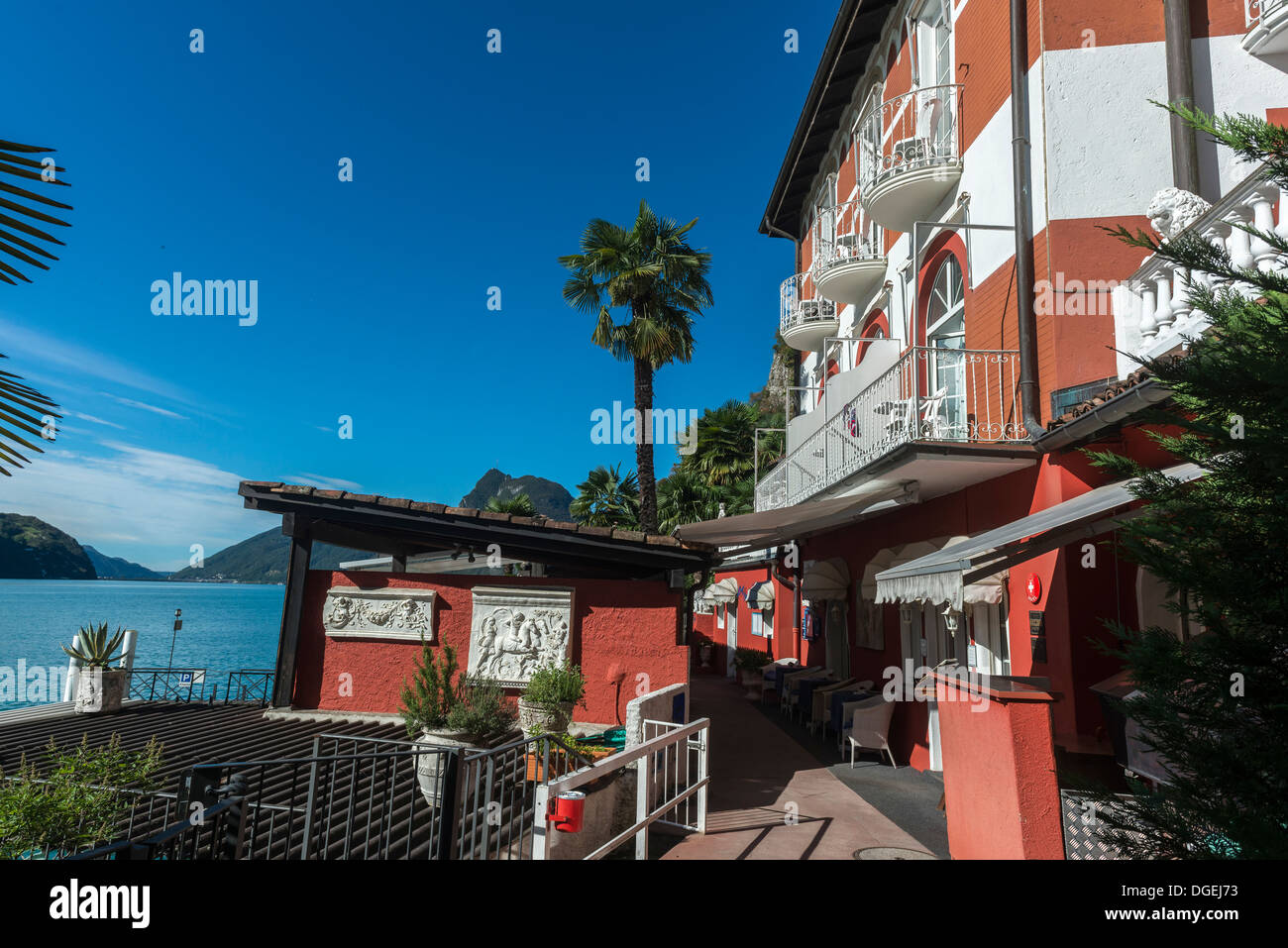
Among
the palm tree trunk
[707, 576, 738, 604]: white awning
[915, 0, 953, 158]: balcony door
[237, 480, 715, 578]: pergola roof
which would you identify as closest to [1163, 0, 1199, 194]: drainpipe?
[915, 0, 953, 158]: balcony door

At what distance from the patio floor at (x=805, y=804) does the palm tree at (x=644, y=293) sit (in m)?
7.94

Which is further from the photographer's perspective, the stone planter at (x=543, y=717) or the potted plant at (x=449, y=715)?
the stone planter at (x=543, y=717)

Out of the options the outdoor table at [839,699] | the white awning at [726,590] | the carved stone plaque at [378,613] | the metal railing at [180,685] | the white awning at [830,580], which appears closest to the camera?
the carved stone plaque at [378,613]

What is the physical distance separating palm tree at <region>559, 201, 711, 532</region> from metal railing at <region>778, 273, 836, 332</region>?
253 cm

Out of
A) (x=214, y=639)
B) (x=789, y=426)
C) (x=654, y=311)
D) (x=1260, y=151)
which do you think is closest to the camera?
(x=1260, y=151)

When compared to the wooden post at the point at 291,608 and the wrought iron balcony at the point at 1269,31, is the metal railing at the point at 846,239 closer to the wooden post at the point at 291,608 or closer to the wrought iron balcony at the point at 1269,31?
the wrought iron balcony at the point at 1269,31

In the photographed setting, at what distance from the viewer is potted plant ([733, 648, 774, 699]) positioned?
59.4 feet

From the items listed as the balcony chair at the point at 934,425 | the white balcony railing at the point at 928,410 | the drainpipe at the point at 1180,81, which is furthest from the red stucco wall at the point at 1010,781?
the drainpipe at the point at 1180,81

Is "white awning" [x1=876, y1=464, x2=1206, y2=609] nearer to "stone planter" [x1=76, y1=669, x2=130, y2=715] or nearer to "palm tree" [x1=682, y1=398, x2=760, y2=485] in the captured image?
"stone planter" [x1=76, y1=669, x2=130, y2=715]

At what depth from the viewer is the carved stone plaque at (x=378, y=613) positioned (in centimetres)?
1041
